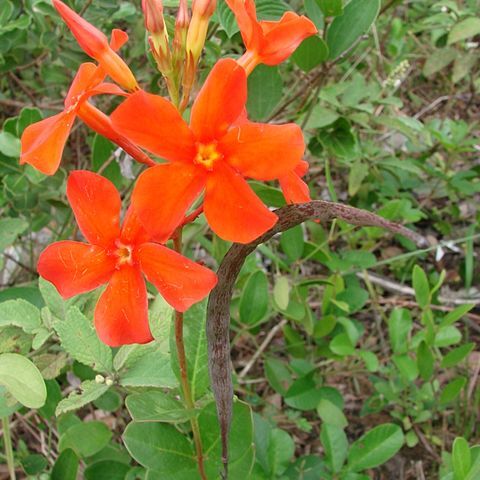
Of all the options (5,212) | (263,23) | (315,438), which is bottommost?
(315,438)

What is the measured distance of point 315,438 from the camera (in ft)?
7.32

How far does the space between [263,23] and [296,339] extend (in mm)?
1149

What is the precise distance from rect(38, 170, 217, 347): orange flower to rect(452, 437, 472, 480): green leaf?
68cm

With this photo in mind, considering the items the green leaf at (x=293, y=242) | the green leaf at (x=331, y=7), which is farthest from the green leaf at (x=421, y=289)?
the green leaf at (x=331, y=7)

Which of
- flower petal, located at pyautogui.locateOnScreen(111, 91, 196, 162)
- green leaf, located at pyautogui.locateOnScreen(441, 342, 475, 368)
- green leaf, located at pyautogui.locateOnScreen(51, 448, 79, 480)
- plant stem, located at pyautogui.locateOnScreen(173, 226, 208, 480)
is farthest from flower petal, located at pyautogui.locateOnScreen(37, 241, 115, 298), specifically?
green leaf, located at pyautogui.locateOnScreen(441, 342, 475, 368)

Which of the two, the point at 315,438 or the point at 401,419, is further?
the point at 315,438

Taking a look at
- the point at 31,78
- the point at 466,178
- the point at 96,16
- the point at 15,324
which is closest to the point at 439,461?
the point at 466,178

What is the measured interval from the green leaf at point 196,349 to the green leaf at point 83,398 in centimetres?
16

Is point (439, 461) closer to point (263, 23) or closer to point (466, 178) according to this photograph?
point (466, 178)

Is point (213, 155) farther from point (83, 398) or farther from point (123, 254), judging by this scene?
point (83, 398)

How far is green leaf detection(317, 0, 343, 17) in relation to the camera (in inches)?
61.7

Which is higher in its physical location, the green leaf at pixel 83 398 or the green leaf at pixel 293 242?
the green leaf at pixel 83 398

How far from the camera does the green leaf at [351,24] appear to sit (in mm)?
1629

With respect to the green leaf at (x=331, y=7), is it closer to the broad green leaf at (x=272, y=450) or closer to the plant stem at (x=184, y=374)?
the plant stem at (x=184, y=374)
